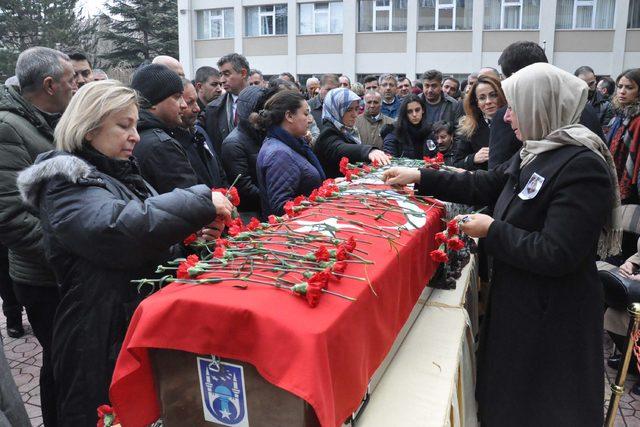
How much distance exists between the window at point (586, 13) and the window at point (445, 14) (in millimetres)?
3243

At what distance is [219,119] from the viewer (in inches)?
199

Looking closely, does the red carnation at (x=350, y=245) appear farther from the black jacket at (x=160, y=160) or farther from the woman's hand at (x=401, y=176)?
the black jacket at (x=160, y=160)

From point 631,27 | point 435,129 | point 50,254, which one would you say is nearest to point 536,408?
point 50,254

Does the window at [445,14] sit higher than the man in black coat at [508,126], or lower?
higher

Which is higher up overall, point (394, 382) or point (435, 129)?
point (435, 129)

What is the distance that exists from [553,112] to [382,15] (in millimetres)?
20425

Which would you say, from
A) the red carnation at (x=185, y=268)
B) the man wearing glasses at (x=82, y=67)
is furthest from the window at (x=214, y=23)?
the red carnation at (x=185, y=268)

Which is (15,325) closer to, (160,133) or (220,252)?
(160,133)

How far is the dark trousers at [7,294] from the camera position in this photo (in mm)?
4156

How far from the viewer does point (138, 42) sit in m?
30.7

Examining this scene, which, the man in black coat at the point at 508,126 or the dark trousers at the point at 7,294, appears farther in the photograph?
the dark trousers at the point at 7,294

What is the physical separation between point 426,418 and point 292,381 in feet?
2.46

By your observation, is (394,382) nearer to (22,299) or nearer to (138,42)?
(22,299)

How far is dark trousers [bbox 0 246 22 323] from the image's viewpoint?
4.16 m
